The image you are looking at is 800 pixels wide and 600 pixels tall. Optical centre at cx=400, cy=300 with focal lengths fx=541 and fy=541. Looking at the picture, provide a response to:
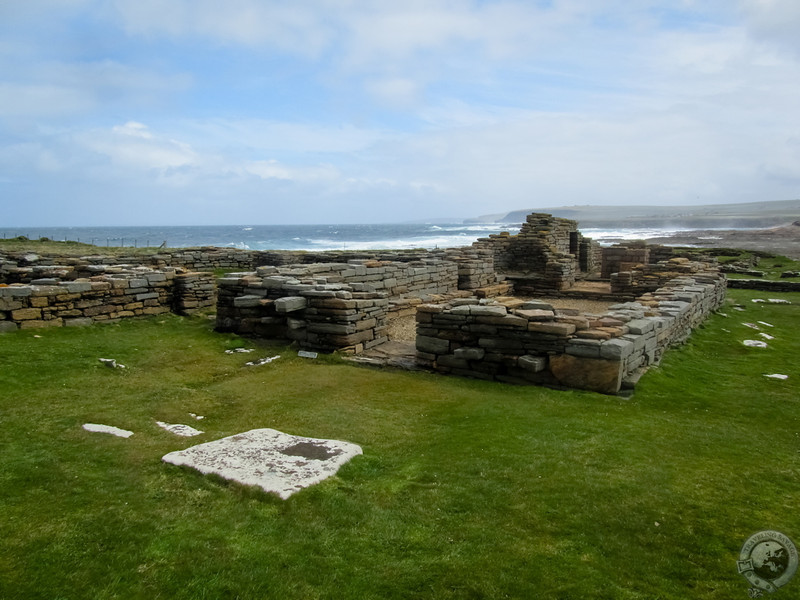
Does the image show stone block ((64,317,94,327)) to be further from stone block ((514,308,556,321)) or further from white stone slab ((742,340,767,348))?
white stone slab ((742,340,767,348))

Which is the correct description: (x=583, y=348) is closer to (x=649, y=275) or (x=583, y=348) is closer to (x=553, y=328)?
(x=553, y=328)

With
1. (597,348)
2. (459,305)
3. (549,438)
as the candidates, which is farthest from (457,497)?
(459,305)

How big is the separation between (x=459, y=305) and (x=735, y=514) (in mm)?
6045

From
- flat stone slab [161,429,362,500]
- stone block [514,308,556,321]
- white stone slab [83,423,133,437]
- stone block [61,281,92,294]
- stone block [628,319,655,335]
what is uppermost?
stone block [61,281,92,294]

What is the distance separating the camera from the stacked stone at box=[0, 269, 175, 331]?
405 inches

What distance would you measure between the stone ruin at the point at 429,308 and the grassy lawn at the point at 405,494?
74cm

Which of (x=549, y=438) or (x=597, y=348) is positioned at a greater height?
(x=597, y=348)

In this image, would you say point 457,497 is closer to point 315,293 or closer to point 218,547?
point 218,547

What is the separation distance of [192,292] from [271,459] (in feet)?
32.0

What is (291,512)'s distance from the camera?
418 cm

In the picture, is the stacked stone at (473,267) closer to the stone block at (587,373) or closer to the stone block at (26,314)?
the stone block at (587,373)

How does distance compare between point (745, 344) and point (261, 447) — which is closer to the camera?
point (261, 447)

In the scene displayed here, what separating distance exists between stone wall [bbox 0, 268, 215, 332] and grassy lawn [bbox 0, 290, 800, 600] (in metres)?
2.60

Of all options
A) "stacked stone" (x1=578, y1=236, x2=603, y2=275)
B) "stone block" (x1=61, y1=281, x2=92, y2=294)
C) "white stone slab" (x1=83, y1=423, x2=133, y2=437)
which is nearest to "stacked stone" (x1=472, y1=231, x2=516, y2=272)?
"stacked stone" (x1=578, y1=236, x2=603, y2=275)
